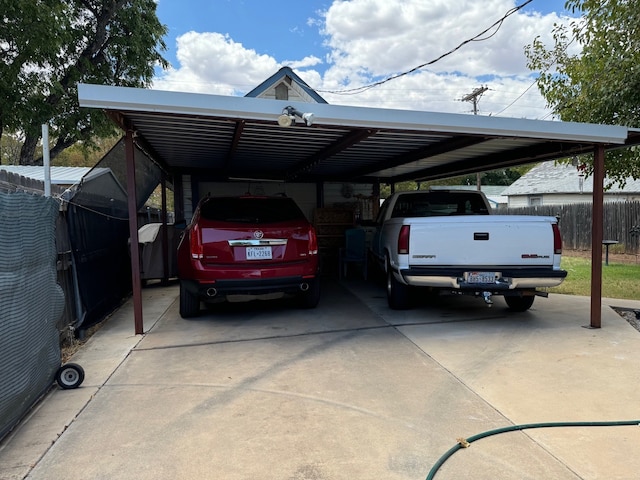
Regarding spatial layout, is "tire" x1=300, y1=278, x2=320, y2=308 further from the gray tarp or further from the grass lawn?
the grass lawn

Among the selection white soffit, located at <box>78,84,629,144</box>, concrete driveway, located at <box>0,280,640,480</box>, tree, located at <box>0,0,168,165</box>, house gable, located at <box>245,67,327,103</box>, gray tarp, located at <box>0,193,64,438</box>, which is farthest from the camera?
house gable, located at <box>245,67,327,103</box>

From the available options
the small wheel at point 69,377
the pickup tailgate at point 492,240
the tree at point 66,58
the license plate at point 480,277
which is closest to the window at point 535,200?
the tree at point 66,58

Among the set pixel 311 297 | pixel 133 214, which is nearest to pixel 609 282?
pixel 311 297

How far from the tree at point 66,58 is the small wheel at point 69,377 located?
9.24 meters

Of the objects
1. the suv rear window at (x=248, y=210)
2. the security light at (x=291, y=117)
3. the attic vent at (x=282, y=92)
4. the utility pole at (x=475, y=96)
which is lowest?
the suv rear window at (x=248, y=210)

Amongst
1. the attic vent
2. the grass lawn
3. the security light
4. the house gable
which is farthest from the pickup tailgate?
the attic vent

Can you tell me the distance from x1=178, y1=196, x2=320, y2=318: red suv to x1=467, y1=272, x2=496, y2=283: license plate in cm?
206

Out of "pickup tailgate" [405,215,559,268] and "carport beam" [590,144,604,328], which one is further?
"carport beam" [590,144,604,328]

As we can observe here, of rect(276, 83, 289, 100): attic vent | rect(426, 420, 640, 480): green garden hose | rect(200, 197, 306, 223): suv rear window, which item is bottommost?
rect(426, 420, 640, 480): green garden hose

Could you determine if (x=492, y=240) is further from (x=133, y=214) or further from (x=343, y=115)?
(x=133, y=214)

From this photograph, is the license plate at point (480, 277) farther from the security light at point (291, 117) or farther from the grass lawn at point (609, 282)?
the grass lawn at point (609, 282)

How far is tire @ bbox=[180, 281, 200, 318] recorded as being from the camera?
6.12 metres

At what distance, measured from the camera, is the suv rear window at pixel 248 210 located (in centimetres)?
599

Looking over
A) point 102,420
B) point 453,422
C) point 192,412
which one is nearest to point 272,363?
point 192,412
